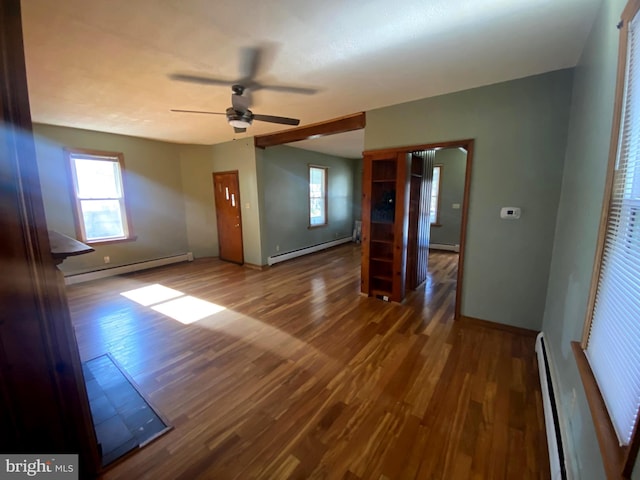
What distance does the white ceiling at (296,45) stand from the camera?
153cm

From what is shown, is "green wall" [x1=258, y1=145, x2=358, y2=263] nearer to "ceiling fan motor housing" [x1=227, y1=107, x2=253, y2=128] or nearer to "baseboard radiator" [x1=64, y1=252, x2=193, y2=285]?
"baseboard radiator" [x1=64, y1=252, x2=193, y2=285]

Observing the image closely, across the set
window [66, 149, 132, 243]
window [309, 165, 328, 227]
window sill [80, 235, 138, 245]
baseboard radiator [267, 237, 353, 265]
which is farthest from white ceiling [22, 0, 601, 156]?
window [309, 165, 328, 227]

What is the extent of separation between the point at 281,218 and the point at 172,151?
2.52 meters

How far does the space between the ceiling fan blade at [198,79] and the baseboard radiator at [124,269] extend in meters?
3.60

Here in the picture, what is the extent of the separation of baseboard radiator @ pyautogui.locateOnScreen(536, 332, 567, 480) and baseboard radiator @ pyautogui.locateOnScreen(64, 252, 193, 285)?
5.66 metres

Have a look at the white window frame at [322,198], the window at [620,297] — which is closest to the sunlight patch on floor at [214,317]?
the window at [620,297]

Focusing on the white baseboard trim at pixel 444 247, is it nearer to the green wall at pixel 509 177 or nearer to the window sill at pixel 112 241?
the green wall at pixel 509 177

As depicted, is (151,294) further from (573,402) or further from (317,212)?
(573,402)

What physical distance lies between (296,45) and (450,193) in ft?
17.7

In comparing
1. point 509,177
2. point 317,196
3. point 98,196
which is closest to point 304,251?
point 317,196

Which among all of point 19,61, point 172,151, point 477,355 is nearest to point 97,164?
point 172,151

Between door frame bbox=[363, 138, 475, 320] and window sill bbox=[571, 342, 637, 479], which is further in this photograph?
door frame bbox=[363, 138, 475, 320]

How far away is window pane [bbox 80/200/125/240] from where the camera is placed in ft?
14.2

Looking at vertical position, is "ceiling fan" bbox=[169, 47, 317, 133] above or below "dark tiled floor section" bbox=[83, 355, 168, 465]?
above
